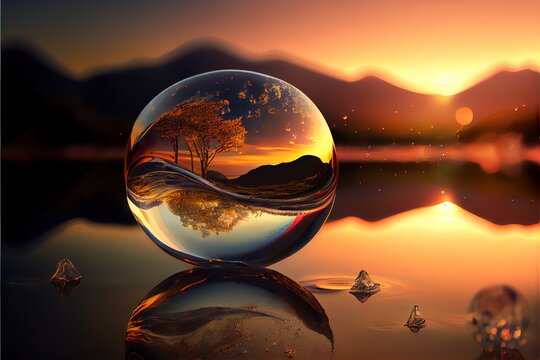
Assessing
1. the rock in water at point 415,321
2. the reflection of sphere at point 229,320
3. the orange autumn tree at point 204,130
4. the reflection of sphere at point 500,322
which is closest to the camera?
the reflection of sphere at point 229,320

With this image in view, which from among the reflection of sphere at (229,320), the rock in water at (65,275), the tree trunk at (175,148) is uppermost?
the tree trunk at (175,148)

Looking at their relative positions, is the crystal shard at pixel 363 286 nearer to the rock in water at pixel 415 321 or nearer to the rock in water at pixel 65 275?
the rock in water at pixel 415 321

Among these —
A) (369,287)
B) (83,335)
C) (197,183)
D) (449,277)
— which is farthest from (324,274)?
(83,335)

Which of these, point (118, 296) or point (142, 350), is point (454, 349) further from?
point (118, 296)

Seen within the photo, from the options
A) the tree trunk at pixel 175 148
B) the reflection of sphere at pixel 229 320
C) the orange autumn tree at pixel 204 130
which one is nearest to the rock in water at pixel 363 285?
the reflection of sphere at pixel 229 320

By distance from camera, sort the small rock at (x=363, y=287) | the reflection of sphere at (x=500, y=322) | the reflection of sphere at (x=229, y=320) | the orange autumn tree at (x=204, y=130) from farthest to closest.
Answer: the small rock at (x=363, y=287) < the orange autumn tree at (x=204, y=130) < the reflection of sphere at (x=500, y=322) < the reflection of sphere at (x=229, y=320)

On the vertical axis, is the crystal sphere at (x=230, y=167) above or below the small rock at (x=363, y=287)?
above

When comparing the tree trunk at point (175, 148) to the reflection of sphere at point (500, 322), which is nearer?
the reflection of sphere at point (500, 322)

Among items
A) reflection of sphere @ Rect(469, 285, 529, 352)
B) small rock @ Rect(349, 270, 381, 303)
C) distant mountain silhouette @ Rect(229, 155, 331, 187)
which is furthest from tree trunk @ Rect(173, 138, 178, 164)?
reflection of sphere @ Rect(469, 285, 529, 352)

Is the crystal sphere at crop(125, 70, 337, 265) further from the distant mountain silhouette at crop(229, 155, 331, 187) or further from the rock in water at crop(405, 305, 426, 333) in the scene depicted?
the rock in water at crop(405, 305, 426, 333)

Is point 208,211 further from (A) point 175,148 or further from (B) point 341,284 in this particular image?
(B) point 341,284
